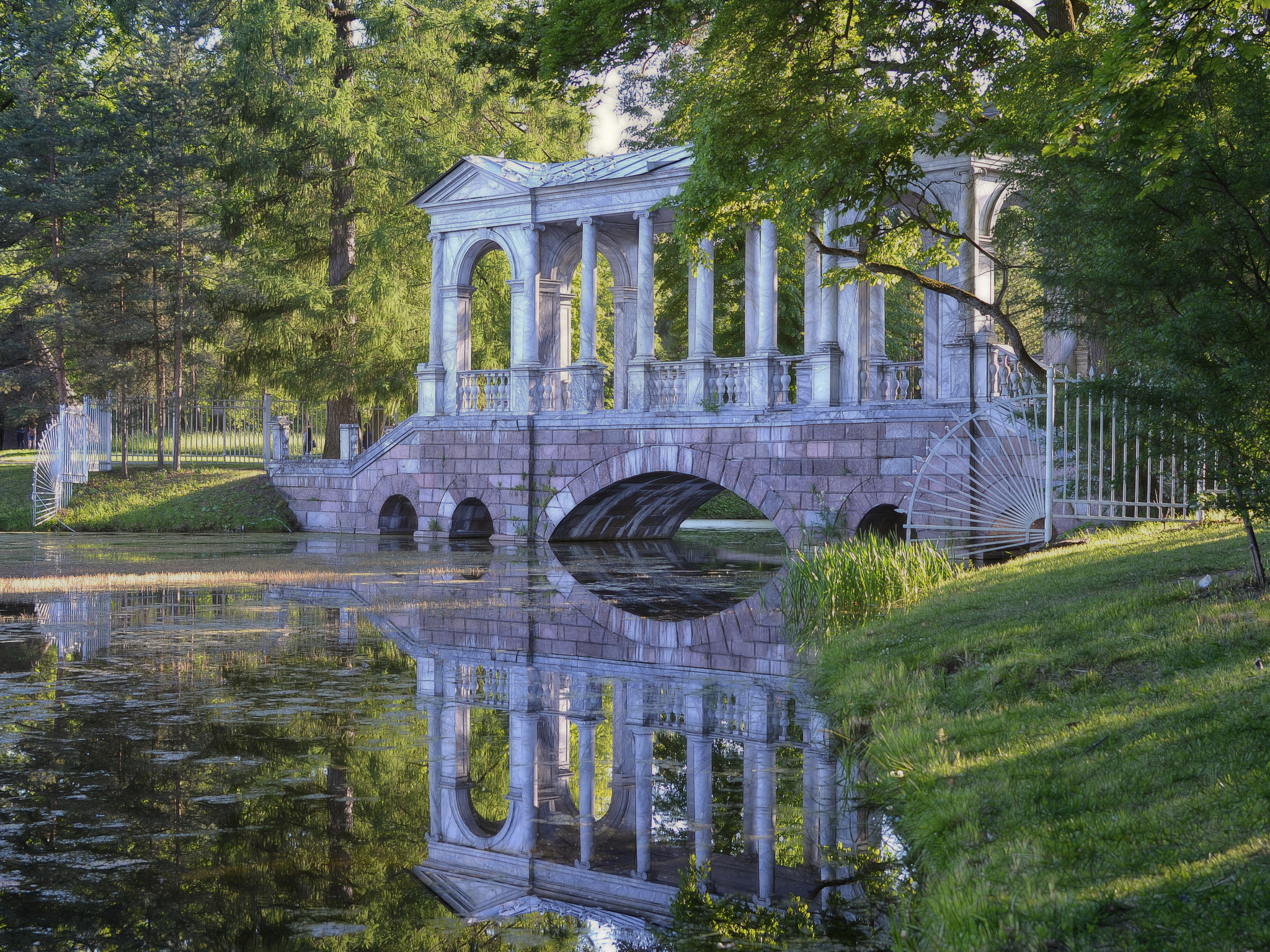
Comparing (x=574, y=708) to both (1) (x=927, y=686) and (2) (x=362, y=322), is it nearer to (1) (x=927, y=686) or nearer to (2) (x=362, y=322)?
(1) (x=927, y=686)

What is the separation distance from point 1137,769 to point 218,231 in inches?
1179

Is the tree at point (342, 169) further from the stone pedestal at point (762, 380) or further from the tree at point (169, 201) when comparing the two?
the stone pedestal at point (762, 380)

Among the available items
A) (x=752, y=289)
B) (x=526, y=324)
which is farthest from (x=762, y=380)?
(x=526, y=324)

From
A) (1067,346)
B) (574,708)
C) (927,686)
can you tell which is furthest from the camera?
(1067,346)

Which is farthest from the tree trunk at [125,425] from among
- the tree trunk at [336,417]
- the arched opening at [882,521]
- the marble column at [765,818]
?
the marble column at [765,818]

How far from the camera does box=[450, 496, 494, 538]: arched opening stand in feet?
82.7

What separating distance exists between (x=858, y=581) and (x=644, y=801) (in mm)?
5600

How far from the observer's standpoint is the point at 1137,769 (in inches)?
187

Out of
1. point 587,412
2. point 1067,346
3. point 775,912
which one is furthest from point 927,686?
point 587,412

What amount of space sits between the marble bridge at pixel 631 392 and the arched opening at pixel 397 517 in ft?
0.17

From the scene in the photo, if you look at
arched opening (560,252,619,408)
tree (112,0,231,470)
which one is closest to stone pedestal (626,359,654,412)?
arched opening (560,252,619,408)

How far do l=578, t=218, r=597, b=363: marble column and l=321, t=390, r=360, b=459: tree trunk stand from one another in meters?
9.59

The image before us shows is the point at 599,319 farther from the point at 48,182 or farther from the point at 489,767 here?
the point at 489,767

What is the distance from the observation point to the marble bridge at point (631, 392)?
19250 millimetres
